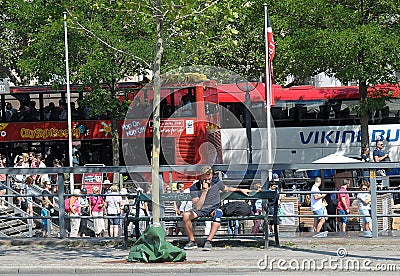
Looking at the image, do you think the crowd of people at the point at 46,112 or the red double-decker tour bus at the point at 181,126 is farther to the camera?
the crowd of people at the point at 46,112

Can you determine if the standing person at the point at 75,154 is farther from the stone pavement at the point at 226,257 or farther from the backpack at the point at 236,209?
the backpack at the point at 236,209

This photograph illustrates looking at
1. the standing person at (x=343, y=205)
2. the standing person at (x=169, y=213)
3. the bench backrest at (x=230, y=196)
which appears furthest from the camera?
the standing person at (x=343, y=205)

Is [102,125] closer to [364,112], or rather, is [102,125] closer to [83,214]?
[364,112]

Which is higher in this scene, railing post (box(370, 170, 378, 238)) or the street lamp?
the street lamp

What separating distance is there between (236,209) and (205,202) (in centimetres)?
95

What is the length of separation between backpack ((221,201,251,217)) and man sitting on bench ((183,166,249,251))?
22.2 inches

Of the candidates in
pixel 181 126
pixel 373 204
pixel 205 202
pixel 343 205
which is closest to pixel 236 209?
pixel 205 202

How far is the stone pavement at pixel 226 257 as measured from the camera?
40.0ft

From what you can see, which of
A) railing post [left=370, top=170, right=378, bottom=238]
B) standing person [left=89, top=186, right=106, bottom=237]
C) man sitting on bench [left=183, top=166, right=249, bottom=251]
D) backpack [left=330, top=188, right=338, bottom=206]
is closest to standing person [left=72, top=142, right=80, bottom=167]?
standing person [left=89, top=186, right=106, bottom=237]

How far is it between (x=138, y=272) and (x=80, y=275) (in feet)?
2.84

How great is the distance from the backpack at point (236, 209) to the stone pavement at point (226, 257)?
609 mm

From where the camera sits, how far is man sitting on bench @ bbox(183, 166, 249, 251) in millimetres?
14180

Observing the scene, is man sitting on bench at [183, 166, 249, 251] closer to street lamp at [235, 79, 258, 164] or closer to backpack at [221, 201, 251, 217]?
backpack at [221, 201, 251, 217]

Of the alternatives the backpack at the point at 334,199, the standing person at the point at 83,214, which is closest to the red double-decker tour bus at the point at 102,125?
the standing person at the point at 83,214
